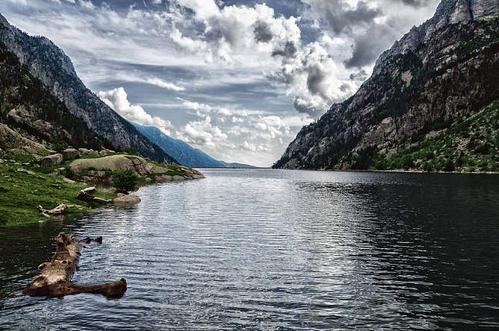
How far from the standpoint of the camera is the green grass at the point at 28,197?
5709cm

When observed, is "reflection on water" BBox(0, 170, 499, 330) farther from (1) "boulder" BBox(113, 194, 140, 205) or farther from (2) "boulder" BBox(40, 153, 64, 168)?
(2) "boulder" BBox(40, 153, 64, 168)

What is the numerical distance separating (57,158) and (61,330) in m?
136

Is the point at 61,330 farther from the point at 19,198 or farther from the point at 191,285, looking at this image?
the point at 19,198

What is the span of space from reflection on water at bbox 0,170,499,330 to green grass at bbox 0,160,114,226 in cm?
434

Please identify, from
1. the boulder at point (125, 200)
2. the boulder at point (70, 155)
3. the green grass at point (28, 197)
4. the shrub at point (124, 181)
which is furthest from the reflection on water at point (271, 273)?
the boulder at point (70, 155)

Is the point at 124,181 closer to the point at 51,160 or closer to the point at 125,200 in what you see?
the point at 125,200

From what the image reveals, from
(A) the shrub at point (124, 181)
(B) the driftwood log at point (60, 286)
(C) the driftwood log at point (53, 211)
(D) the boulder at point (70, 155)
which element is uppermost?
(D) the boulder at point (70, 155)

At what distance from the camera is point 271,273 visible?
35.1m

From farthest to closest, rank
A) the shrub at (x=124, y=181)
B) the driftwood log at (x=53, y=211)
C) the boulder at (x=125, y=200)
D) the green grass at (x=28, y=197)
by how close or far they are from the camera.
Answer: the shrub at (x=124, y=181)
the boulder at (x=125, y=200)
the driftwood log at (x=53, y=211)
the green grass at (x=28, y=197)

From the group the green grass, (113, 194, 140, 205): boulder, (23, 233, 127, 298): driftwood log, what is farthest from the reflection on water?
(113, 194, 140, 205): boulder

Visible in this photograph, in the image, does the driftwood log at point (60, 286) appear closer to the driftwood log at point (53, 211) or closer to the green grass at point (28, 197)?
the green grass at point (28, 197)

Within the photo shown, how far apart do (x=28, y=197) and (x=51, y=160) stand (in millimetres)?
82048

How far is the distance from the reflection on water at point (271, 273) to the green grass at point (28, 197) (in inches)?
171

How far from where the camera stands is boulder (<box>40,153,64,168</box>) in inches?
5433
